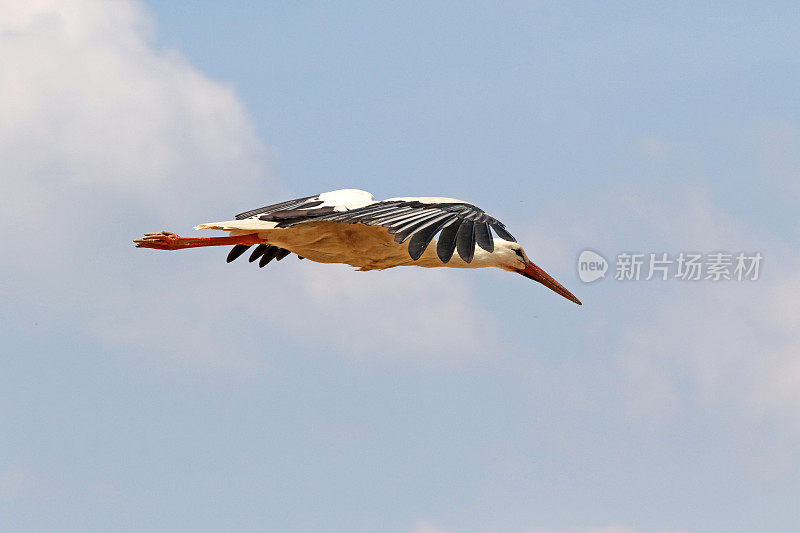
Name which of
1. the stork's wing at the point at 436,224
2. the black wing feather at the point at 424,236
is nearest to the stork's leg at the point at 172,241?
the stork's wing at the point at 436,224

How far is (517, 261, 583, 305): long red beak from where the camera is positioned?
12.2m

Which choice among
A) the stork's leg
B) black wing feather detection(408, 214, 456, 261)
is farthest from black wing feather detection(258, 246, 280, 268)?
black wing feather detection(408, 214, 456, 261)

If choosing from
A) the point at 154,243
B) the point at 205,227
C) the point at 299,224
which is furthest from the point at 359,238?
the point at 154,243

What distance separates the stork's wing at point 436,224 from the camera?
354 inches

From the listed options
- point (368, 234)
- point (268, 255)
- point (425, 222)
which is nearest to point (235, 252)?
point (268, 255)

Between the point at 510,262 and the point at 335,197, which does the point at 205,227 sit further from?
the point at 510,262

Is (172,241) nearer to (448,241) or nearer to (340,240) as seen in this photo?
(340,240)

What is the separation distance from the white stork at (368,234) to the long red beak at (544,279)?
0.01 m

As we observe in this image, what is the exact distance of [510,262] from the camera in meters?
12.0

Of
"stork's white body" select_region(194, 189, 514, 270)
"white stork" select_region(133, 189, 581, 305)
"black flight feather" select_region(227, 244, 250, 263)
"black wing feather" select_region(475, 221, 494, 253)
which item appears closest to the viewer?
"black wing feather" select_region(475, 221, 494, 253)

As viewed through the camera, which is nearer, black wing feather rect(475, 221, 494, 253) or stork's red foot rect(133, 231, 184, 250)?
black wing feather rect(475, 221, 494, 253)

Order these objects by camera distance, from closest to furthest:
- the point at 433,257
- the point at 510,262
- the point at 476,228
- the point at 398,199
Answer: the point at 476,228 < the point at 398,199 < the point at 433,257 < the point at 510,262

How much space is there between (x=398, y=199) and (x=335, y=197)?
120 cm

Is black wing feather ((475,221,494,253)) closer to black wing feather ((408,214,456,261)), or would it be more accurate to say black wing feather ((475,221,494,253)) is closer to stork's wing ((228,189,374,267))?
black wing feather ((408,214,456,261))
